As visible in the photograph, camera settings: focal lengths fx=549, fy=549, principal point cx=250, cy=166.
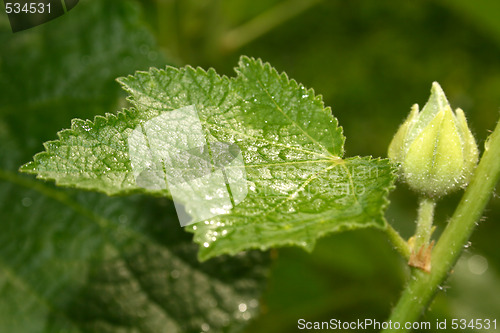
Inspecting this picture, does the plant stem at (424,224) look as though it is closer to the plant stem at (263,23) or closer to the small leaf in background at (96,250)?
the small leaf in background at (96,250)

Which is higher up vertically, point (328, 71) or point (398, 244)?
point (328, 71)

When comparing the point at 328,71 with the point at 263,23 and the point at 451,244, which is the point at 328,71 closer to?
the point at 263,23

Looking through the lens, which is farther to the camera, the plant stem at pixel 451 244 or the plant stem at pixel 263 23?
the plant stem at pixel 263 23

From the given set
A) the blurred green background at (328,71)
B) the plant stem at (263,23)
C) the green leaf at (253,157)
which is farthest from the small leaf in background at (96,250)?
the plant stem at (263,23)

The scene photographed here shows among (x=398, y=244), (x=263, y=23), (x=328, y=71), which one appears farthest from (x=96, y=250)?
(x=328, y=71)

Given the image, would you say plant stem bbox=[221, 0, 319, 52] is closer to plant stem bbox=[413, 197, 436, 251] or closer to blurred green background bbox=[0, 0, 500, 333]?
blurred green background bbox=[0, 0, 500, 333]

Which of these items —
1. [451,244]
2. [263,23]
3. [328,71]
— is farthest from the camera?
[328,71]

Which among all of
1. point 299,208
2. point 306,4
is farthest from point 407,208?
point 299,208

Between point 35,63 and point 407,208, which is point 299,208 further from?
point 407,208

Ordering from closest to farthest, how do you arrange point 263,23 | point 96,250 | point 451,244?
point 451,244 < point 96,250 < point 263,23
